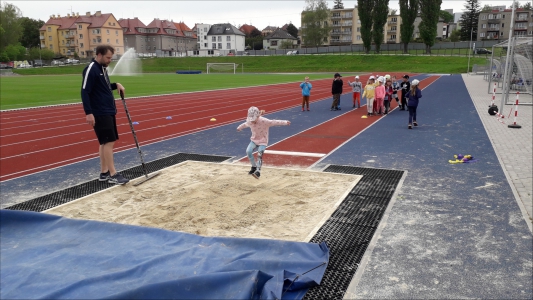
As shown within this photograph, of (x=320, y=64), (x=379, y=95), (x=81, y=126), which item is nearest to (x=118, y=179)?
(x=81, y=126)

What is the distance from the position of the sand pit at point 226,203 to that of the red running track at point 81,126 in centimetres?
309

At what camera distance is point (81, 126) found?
14484 mm

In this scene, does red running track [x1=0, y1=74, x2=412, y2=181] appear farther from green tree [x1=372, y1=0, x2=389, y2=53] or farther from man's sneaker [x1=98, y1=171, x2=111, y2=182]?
green tree [x1=372, y1=0, x2=389, y2=53]

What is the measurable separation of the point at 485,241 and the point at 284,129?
8.98 metres

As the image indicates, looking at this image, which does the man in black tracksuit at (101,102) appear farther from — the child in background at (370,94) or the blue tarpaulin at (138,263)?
the child in background at (370,94)

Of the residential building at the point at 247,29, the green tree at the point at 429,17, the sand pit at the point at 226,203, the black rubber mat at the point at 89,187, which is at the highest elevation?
the residential building at the point at 247,29

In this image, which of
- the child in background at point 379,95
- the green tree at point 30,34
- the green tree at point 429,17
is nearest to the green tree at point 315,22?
the green tree at point 429,17

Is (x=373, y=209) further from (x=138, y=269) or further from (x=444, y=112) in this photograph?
(x=444, y=112)

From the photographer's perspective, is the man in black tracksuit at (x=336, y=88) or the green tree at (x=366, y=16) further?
the green tree at (x=366, y=16)

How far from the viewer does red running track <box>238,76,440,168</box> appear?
9266mm

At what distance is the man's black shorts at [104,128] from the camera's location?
7345mm

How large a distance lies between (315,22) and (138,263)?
340ft

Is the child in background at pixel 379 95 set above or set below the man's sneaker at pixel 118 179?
above

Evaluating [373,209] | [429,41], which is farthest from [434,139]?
[429,41]
